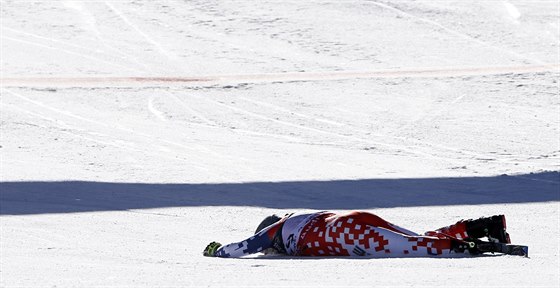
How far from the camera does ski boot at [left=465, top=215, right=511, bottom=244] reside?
7.08 meters

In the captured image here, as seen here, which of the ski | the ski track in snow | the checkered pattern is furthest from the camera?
the ski track in snow

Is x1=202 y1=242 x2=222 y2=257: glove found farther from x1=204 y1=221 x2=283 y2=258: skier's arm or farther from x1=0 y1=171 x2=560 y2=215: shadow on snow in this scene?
x1=0 y1=171 x2=560 y2=215: shadow on snow

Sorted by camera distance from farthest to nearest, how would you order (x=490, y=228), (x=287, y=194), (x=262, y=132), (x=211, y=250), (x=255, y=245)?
(x=262, y=132)
(x=287, y=194)
(x=211, y=250)
(x=255, y=245)
(x=490, y=228)

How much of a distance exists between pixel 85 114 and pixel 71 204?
531 centimetres

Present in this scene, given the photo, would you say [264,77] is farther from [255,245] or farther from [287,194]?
[255,245]

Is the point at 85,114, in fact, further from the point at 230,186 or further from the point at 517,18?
the point at 517,18

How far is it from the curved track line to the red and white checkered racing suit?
1036cm

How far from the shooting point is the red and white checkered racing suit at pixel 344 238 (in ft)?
23.2

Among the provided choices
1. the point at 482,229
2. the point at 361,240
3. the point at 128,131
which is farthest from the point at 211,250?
the point at 128,131

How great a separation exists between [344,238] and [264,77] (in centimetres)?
1106

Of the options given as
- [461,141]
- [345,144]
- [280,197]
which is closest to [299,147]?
[345,144]

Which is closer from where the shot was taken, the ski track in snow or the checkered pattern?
the checkered pattern

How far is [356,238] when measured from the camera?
723 cm

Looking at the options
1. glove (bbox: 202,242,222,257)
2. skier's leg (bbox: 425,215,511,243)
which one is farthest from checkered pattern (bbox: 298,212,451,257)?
glove (bbox: 202,242,222,257)
